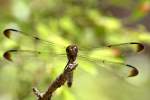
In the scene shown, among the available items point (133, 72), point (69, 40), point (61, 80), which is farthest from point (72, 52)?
point (69, 40)

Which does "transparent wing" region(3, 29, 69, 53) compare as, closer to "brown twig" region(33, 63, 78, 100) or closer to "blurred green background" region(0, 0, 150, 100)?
"blurred green background" region(0, 0, 150, 100)

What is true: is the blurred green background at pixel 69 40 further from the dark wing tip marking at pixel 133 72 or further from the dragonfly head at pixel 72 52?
the dragonfly head at pixel 72 52

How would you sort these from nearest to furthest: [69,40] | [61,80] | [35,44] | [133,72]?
1. [61,80]
2. [133,72]
3. [35,44]
4. [69,40]

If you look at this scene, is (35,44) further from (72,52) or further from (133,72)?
(72,52)

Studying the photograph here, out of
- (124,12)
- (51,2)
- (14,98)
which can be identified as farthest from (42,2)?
(124,12)

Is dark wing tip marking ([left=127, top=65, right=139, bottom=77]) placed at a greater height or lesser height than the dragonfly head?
lesser

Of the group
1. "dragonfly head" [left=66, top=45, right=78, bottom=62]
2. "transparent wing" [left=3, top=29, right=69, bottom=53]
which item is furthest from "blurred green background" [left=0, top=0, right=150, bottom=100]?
"dragonfly head" [left=66, top=45, right=78, bottom=62]

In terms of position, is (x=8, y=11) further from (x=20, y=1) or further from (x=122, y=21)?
(x=122, y=21)

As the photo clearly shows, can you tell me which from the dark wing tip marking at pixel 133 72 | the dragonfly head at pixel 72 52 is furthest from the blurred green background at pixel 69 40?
the dragonfly head at pixel 72 52

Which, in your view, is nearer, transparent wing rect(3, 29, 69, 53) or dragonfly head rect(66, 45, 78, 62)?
dragonfly head rect(66, 45, 78, 62)
